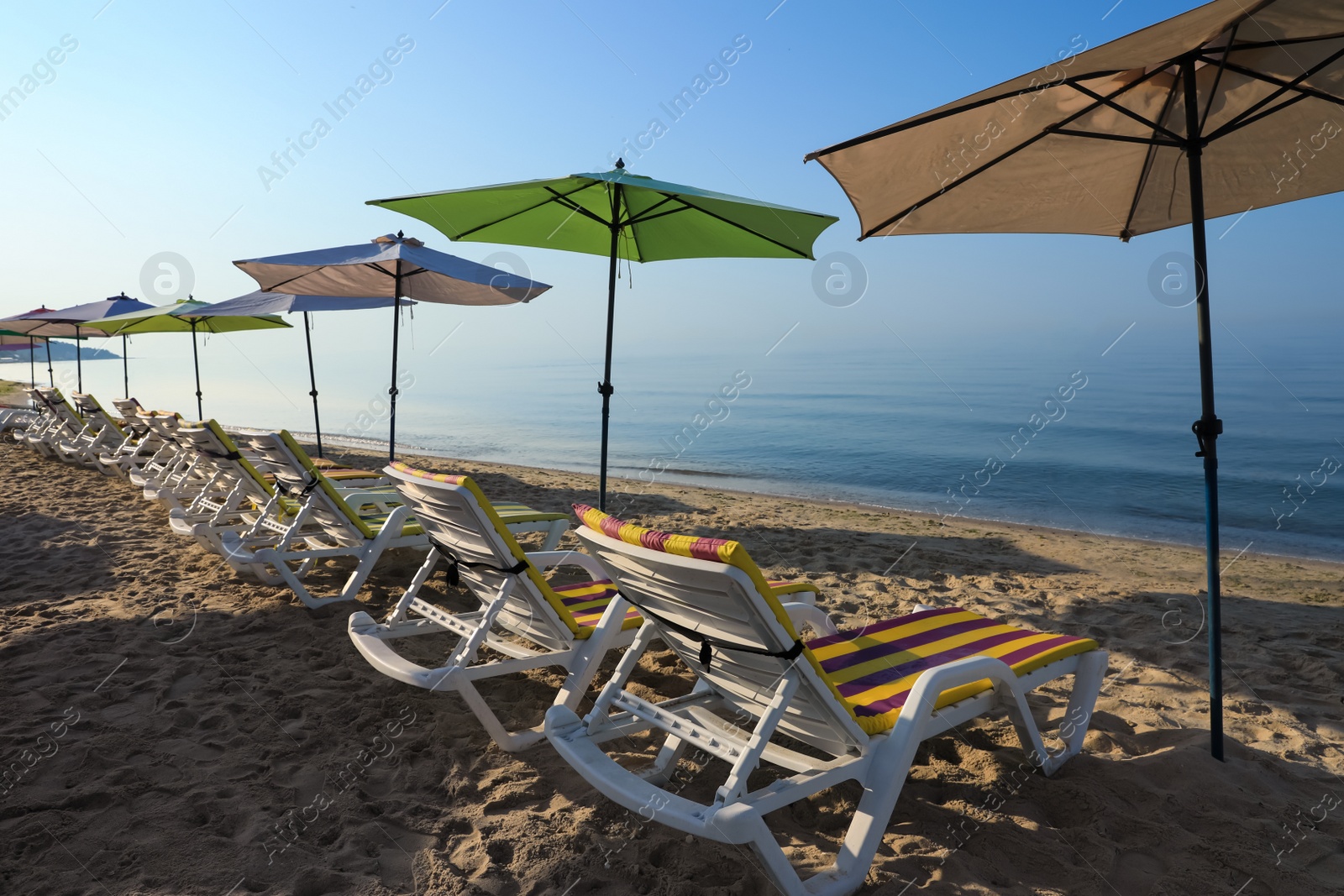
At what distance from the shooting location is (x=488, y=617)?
9.22 ft

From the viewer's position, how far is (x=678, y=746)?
2604 mm

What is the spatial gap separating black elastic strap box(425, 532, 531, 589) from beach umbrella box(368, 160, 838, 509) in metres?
2.28

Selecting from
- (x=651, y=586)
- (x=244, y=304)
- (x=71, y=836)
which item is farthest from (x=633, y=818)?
(x=244, y=304)

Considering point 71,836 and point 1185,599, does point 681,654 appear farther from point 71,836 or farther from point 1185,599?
point 1185,599

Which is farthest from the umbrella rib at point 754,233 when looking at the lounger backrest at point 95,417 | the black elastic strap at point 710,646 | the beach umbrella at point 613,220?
the lounger backrest at point 95,417

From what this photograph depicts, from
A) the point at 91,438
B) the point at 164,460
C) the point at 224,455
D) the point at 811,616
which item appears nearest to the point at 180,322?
the point at 91,438

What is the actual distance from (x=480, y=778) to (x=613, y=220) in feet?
13.0

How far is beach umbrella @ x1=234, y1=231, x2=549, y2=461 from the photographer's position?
6.72 m

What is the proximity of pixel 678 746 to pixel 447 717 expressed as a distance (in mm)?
1038

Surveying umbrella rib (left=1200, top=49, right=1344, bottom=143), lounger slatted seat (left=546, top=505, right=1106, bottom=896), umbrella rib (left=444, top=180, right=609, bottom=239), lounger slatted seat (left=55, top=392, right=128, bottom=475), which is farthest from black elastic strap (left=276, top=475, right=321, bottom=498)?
lounger slatted seat (left=55, top=392, right=128, bottom=475)

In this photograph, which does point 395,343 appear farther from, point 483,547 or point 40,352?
point 40,352

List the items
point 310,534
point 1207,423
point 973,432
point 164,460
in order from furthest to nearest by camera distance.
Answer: point 973,432 < point 164,460 < point 310,534 < point 1207,423

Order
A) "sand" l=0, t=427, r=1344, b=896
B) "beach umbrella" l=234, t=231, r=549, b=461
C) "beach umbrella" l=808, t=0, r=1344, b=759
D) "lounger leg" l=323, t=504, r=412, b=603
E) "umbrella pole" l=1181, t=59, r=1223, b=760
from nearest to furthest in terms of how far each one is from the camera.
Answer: "sand" l=0, t=427, r=1344, b=896, "beach umbrella" l=808, t=0, r=1344, b=759, "umbrella pole" l=1181, t=59, r=1223, b=760, "lounger leg" l=323, t=504, r=412, b=603, "beach umbrella" l=234, t=231, r=549, b=461

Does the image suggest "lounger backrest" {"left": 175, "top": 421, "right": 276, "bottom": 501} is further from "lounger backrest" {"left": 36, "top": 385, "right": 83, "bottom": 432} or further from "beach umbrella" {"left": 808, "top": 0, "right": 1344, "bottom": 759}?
"lounger backrest" {"left": 36, "top": 385, "right": 83, "bottom": 432}
